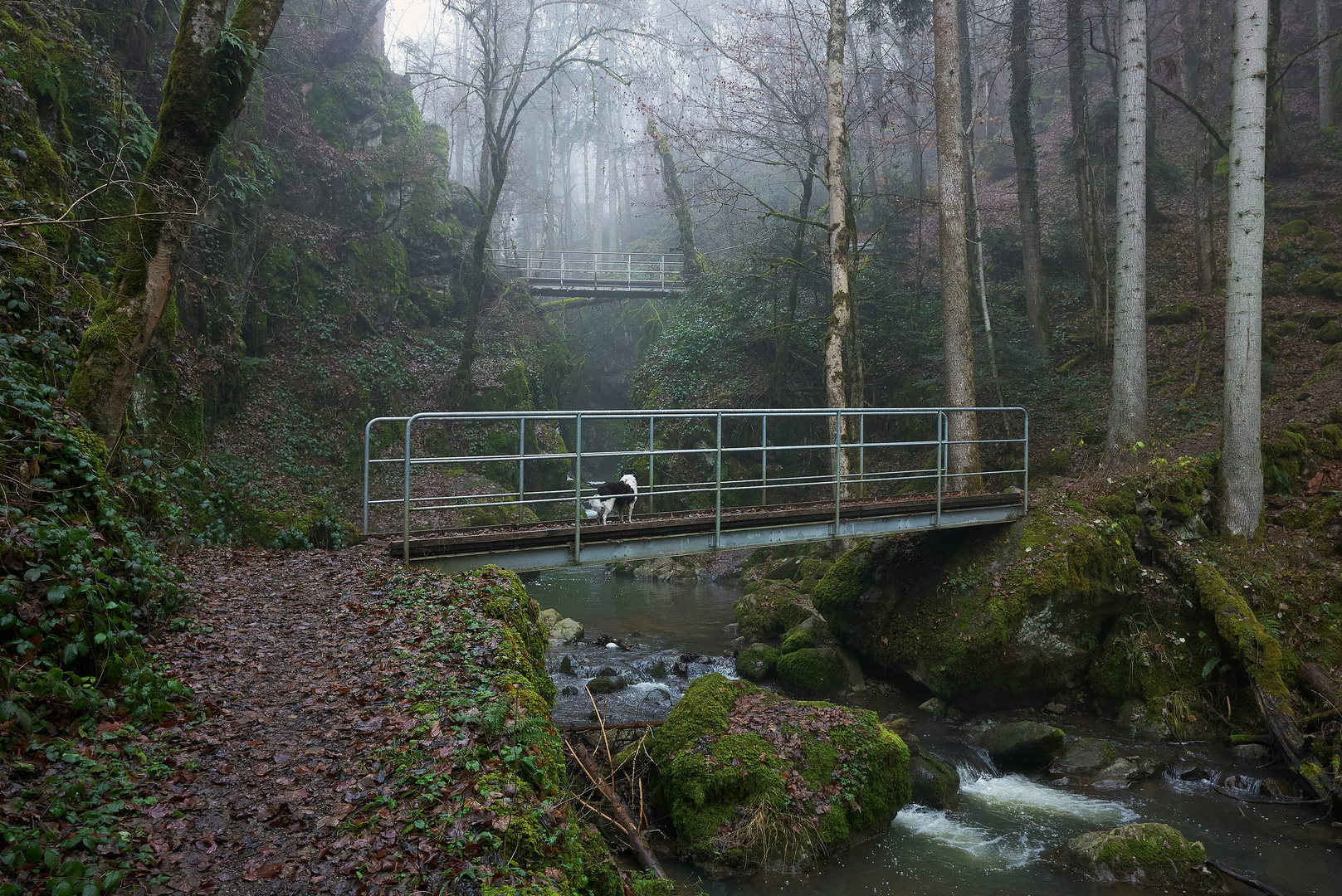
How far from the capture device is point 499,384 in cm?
2025

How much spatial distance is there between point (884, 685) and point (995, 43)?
66.3ft

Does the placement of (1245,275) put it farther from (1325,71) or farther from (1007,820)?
(1325,71)

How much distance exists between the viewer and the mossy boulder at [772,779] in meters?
5.98

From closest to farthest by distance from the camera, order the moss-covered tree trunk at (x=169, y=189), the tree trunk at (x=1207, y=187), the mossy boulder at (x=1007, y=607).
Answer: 1. the moss-covered tree trunk at (x=169, y=189)
2. the mossy boulder at (x=1007, y=607)
3. the tree trunk at (x=1207, y=187)

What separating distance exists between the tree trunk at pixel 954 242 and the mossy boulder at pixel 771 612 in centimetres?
313

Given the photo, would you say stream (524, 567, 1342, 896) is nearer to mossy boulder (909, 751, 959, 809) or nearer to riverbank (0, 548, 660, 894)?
mossy boulder (909, 751, 959, 809)

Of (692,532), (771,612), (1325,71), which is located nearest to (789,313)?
(771,612)

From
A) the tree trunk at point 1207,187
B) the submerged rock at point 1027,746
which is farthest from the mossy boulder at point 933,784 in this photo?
the tree trunk at point 1207,187

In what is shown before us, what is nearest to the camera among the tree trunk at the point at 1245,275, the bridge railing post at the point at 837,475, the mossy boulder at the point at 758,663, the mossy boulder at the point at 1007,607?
the bridge railing post at the point at 837,475

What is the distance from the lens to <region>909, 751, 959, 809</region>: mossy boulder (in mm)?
7168

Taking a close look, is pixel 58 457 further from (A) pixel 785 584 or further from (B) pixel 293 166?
(B) pixel 293 166

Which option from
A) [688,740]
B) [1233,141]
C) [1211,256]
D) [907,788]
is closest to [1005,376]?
[1211,256]

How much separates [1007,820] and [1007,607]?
8.97 feet

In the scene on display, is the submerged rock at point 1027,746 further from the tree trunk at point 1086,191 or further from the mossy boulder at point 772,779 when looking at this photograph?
the tree trunk at point 1086,191
